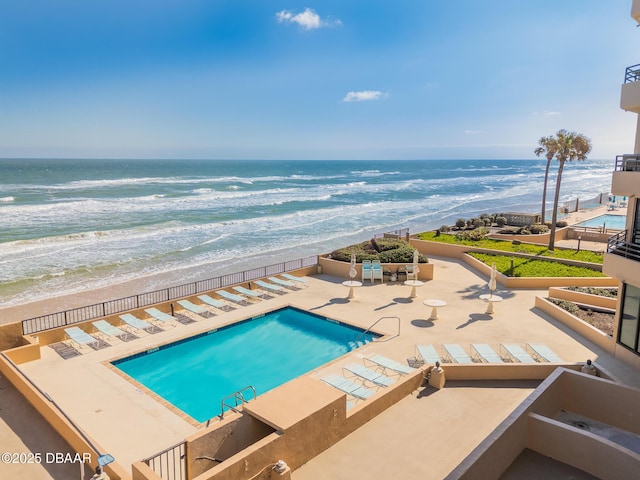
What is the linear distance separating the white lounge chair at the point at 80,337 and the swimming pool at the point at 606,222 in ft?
107

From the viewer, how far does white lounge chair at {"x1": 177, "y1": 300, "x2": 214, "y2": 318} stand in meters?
17.4

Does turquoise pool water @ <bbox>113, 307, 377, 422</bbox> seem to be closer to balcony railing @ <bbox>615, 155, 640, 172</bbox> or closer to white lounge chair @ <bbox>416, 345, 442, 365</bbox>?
white lounge chair @ <bbox>416, 345, 442, 365</bbox>

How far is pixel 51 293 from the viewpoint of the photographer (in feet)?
74.1

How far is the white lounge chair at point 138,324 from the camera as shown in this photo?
15.8 metres

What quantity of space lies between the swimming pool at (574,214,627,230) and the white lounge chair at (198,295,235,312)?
27.7 meters

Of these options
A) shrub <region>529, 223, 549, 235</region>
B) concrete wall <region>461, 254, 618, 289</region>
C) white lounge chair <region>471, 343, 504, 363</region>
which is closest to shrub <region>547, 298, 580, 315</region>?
concrete wall <region>461, 254, 618, 289</region>

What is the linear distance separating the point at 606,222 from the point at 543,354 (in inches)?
1209

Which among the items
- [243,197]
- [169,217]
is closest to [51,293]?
[169,217]

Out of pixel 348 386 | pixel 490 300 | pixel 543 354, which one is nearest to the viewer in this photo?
pixel 348 386

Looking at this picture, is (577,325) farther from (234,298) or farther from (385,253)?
(234,298)

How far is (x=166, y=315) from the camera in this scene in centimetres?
1683

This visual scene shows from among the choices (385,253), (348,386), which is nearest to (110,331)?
(348,386)

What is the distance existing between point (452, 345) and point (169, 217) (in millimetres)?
39248

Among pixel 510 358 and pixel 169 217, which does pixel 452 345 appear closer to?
pixel 510 358
